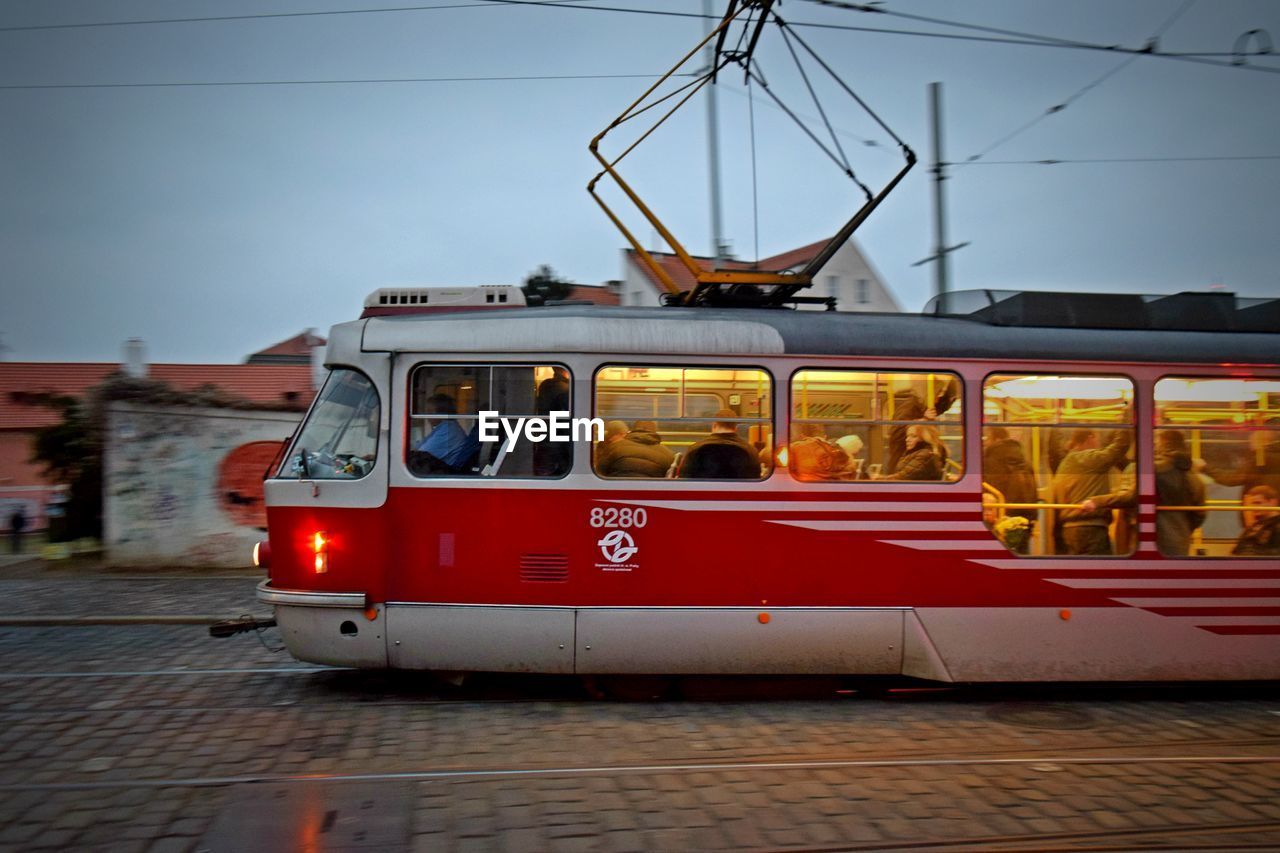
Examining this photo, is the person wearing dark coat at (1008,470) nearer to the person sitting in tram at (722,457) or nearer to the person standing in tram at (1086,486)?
the person standing in tram at (1086,486)

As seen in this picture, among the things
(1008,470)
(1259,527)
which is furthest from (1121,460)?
(1259,527)

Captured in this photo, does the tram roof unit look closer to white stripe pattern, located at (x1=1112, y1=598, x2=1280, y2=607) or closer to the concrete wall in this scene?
white stripe pattern, located at (x1=1112, y1=598, x2=1280, y2=607)

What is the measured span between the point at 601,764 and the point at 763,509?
215 centimetres

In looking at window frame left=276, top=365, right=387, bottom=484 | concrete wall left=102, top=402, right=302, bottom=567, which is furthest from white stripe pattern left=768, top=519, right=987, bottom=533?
concrete wall left=102, top=402, right=302, bottom=567

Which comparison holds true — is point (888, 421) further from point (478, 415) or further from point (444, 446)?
point (444, 446)

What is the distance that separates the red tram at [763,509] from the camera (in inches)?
256

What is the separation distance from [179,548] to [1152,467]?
520 inches

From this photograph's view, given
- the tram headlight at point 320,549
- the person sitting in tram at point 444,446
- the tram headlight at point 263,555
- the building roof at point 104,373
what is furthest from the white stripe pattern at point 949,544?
the building roof at point 104,373

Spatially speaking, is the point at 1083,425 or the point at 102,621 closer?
the point at 1083,425

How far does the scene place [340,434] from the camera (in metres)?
6.71

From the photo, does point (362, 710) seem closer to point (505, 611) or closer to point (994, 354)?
point (505, 611)

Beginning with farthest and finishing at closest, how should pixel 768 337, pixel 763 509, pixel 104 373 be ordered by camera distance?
pixel 104 373
pixel 768 337
pixel 763 509

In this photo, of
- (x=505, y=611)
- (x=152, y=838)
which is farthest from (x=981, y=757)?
(x=152, y=838)

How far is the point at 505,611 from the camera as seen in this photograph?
21.2 feet
